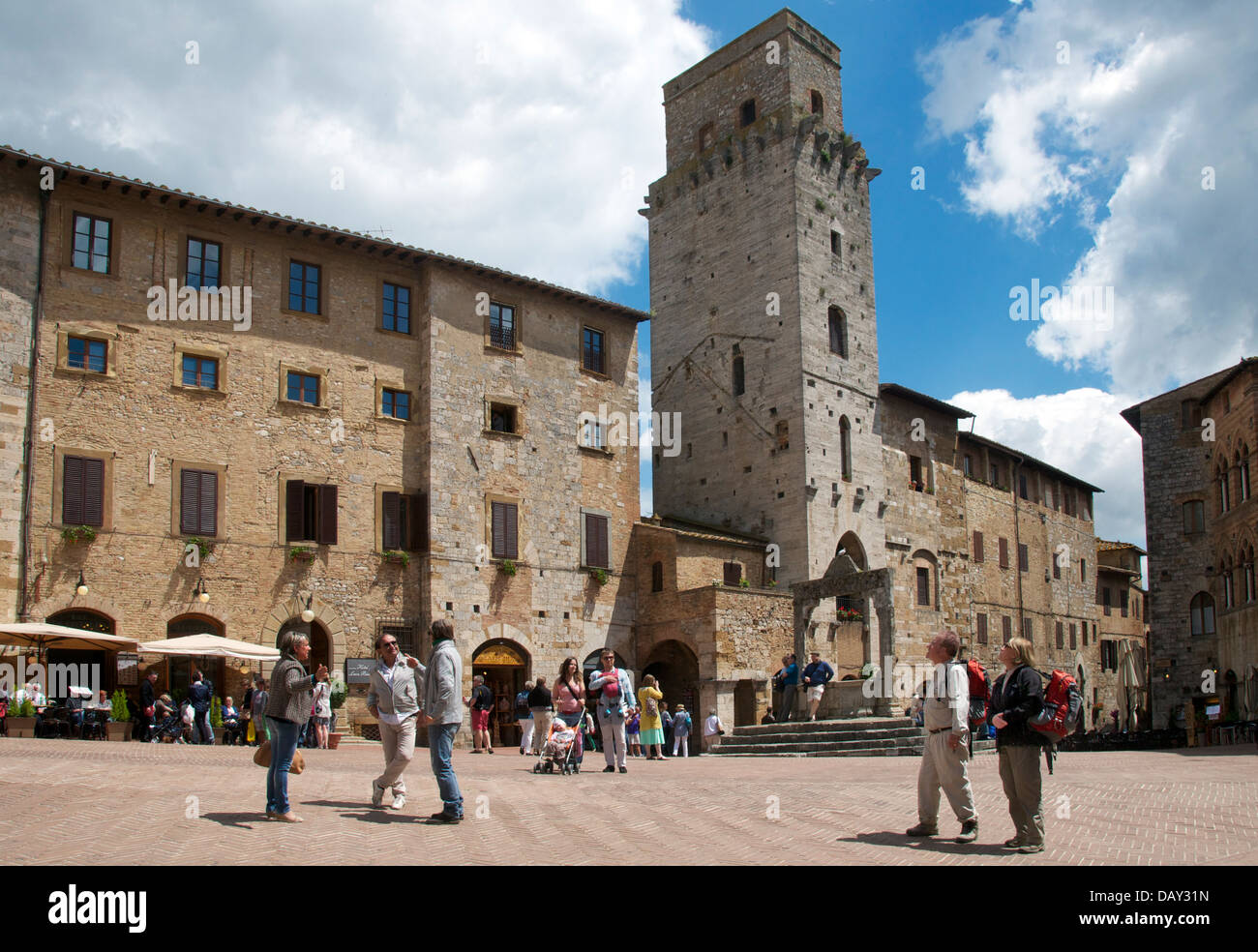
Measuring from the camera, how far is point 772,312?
122 feet

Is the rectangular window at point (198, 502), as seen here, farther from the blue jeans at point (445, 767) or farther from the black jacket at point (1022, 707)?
the black jacket at point (1022, 707)

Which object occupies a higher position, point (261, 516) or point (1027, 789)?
point (261, 516)

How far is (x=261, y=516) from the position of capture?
25688 mm

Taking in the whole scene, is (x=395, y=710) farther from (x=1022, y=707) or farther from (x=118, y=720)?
(x=118, y=720)

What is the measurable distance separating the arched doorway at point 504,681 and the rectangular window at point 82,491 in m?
9.89

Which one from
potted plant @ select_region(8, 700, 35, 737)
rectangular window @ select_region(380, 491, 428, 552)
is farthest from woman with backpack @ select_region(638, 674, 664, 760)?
potted plant @ select_region(8, 700, 35, 737)

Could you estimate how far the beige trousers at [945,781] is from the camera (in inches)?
357

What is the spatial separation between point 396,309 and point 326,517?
597 centimetres

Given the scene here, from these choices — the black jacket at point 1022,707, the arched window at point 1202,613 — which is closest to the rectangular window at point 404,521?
the black jacket at point 1022,707

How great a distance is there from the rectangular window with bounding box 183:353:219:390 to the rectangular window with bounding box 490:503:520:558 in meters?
7.50

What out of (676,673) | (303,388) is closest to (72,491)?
(303,388)
